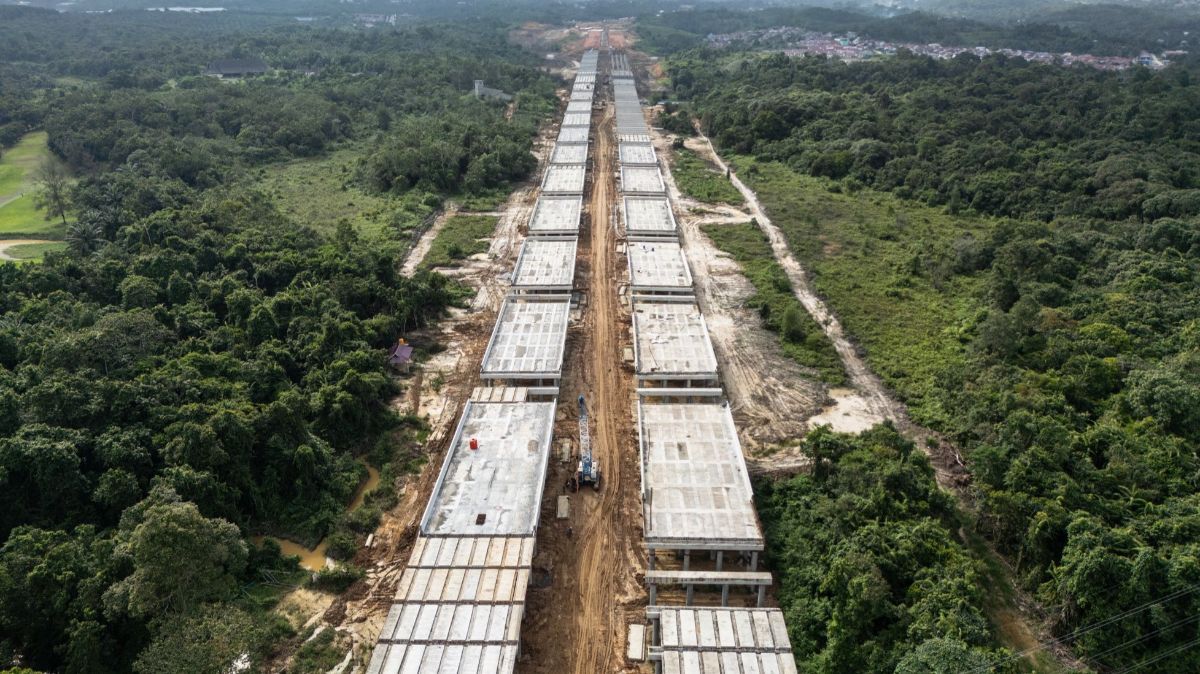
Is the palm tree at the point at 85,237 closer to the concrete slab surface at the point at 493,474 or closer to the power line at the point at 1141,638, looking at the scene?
the concrete slab surface at the point at 493,474

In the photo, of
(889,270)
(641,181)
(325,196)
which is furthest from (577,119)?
(889,270)

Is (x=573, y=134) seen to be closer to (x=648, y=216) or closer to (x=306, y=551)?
(x=648, y=216)

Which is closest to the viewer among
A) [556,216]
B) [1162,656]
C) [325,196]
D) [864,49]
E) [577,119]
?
[1162,656]

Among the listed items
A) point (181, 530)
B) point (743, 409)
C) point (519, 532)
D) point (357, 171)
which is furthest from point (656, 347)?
point (357, 171)

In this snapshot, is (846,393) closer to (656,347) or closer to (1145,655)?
(656,347)

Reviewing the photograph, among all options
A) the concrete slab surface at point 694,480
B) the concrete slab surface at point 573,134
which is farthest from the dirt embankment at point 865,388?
the concrete slab surface at point 573,134

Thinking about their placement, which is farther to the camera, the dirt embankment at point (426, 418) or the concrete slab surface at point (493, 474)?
the concrete slab surface at point (493, 474)
